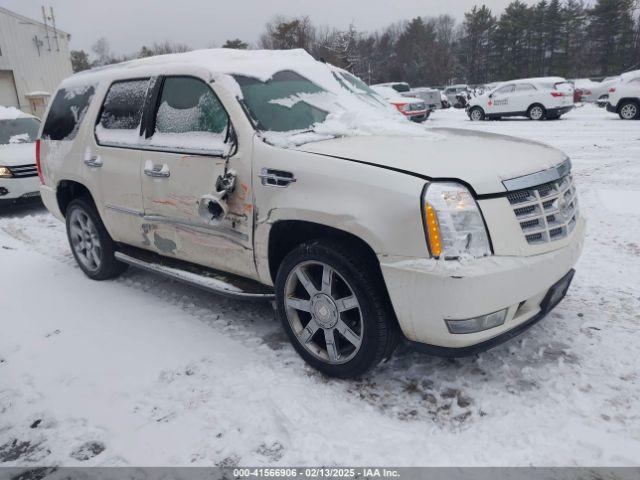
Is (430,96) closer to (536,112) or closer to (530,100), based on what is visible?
(530,100)

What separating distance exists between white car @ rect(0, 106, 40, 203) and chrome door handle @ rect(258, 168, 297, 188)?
21.7 feet

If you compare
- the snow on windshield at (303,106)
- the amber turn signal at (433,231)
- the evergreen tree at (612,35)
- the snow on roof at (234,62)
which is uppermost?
the evergreen tree at (612,35)

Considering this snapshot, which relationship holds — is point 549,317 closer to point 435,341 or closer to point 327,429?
point 435,341

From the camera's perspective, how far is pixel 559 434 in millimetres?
2381

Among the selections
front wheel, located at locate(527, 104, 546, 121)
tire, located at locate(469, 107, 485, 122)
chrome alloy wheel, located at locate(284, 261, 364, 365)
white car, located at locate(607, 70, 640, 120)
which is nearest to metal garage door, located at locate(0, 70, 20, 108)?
tire, located at locate(469, 107, 485, 122)

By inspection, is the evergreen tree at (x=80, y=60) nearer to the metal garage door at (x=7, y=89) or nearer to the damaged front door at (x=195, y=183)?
the metal garage door at (x=7, y=89)

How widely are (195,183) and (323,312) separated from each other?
1.27m

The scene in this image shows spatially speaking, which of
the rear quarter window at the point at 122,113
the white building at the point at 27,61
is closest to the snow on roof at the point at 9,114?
the rear quarter window at the point at 122,113

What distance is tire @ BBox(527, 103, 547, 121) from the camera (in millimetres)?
17953

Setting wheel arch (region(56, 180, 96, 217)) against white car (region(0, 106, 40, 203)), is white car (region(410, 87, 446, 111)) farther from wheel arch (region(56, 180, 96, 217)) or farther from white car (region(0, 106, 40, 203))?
wheel arch (region(56, 180, 96, 217))

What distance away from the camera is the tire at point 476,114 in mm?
19703

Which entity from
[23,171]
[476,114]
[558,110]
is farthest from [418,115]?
[23,171]

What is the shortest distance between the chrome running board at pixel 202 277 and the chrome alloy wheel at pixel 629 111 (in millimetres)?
17258

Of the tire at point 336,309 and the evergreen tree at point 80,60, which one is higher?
the evergreen tree at point 80,60
